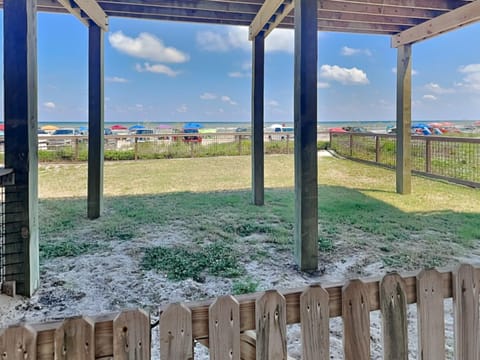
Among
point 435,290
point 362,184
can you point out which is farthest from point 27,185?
point 362,184

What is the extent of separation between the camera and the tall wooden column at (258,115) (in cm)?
491

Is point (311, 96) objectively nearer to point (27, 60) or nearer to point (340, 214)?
point (27, 60)

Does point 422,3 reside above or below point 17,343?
above

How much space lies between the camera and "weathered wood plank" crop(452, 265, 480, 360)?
996 mm

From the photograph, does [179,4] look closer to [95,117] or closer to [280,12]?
[280,12]

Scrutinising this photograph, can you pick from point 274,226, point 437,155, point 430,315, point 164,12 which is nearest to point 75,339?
point 430,315

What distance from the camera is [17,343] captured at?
708 mm

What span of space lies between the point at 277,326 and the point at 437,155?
719 cm

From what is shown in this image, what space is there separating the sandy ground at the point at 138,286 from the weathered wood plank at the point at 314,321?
0.86m

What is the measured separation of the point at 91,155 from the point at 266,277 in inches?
115

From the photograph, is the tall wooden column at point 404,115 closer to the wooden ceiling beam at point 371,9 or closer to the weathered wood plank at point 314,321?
the wooden ceiling beam at point 371,9

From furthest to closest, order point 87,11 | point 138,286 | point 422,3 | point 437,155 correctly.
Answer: point 437,155 → point 422,3 → point 87,11 → point 138,286

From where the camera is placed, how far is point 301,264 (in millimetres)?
2691

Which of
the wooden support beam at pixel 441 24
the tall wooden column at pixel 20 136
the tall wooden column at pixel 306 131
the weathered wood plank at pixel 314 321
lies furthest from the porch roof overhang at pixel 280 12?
the weathered wood plank at pixel 314 321
